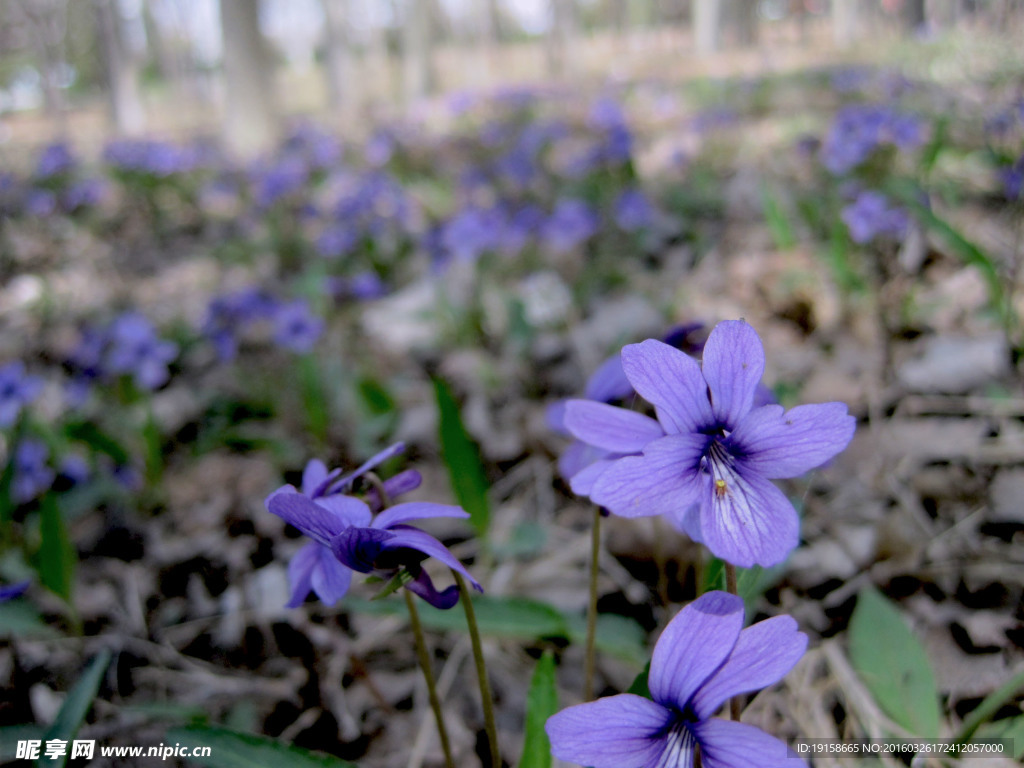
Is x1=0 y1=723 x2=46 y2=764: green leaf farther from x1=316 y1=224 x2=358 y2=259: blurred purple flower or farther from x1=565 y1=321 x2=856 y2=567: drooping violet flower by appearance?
x1=316 y1=224 x2=358 y2=259: blurred purple flower

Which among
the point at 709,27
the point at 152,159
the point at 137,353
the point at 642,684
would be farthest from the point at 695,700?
the point at 709,27

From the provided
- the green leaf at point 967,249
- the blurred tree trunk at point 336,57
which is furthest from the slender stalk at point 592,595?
the blurred tree trunk at point 336,57

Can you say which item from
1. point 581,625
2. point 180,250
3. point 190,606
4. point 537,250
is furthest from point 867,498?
point 180,250

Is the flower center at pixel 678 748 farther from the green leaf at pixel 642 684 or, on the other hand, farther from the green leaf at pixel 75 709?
the green leaf at pixel 75 709

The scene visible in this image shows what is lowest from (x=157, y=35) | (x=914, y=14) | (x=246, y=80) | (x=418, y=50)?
(x=246, y=80)

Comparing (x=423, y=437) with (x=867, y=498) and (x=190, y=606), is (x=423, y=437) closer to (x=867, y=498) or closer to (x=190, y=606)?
(x=190, y=606)

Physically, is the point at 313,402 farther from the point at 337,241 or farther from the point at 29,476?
the point at 337,241
